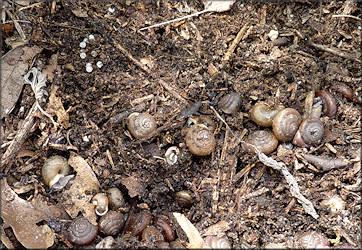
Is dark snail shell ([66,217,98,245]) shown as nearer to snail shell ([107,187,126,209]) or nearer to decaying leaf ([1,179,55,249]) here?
decaying leaf ([1,179,55,249])

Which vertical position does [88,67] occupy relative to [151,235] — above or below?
above

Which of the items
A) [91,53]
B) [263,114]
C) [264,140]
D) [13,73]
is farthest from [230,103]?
[13,73]

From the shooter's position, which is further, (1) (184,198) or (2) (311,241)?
(1) (184,198)

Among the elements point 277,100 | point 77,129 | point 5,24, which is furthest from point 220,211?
point 5,24

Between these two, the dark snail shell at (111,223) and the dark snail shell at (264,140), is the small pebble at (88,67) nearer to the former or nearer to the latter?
the dark snail shell at (111,223)

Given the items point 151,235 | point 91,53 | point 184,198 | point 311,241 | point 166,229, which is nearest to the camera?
point 311,241

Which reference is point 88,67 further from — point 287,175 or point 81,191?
point 287,175
